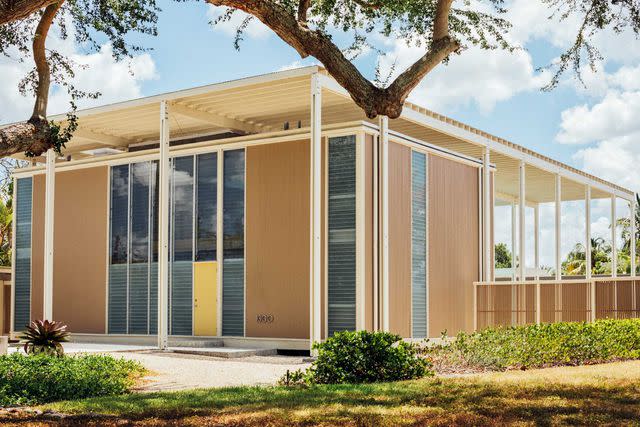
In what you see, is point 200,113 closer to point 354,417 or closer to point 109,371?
point 109,371

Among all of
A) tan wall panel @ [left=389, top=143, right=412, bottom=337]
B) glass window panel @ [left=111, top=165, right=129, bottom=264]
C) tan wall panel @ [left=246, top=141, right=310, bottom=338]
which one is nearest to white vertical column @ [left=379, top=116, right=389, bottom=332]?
tan wall panel @ [left=389, top=143, right=412, bottom=337]

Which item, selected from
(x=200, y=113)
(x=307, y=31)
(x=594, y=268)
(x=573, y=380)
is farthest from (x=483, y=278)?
(x=594, y=268)

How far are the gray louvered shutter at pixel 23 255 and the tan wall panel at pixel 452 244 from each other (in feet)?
37.6

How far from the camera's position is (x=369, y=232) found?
17453mm

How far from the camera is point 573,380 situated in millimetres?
9750

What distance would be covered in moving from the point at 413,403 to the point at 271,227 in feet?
34.6

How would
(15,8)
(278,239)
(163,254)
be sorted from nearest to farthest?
1. (15,8)
2. (163,254)
3. (278,239)

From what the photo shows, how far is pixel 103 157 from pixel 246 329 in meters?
6.67

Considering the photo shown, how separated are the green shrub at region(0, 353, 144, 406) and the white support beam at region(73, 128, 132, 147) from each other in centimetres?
1107

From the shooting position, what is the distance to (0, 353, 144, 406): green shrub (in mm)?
10219

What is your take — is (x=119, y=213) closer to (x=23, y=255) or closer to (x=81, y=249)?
(x=81, y=249)

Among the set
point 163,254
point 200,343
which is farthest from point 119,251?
point 200,343

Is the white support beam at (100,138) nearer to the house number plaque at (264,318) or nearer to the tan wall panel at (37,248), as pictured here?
the tan wall panel at (37,248)

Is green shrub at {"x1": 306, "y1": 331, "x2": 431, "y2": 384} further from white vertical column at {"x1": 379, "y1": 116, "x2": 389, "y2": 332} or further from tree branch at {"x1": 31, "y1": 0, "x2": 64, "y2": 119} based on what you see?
white vertical column at {"x1": 379, "y1": 116, "x2": 389, "y2": 332}
